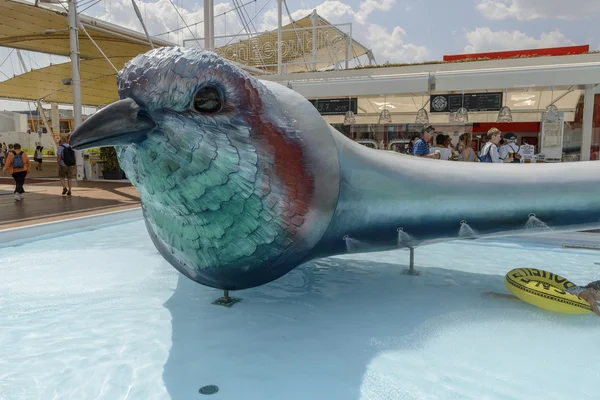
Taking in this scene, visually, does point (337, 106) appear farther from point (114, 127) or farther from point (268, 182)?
point (114, 127)

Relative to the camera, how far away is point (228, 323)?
435 centimetres

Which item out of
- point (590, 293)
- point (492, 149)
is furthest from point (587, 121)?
point (590, 293)

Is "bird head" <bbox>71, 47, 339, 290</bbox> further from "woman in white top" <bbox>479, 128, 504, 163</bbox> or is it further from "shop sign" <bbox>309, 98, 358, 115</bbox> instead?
"shop sign" <bbox>309, 98, 358, 115</bbox>

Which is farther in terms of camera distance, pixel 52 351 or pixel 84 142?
pixel 52 351

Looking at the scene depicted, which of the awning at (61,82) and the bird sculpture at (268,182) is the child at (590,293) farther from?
the awning at (61,82)

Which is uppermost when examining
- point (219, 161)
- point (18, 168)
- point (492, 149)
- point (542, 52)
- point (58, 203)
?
point (542, 52)

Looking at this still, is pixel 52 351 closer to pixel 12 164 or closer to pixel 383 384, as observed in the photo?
pixel 383 384

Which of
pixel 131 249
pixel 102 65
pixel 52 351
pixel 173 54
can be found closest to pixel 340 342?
pixel 52 351

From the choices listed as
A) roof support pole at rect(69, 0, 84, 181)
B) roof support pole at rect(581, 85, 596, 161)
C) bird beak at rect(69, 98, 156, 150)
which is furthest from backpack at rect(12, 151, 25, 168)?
roof support pole at rect(581, 85, 596, 161)

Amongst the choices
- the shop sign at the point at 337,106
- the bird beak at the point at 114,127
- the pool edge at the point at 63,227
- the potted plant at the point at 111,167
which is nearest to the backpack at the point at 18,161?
the pool edge at the point at 63,227

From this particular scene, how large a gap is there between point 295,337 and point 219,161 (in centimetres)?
177

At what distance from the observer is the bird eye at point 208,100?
125 inches

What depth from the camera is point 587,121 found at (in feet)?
41.1

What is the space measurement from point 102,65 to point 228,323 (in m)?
21.1
